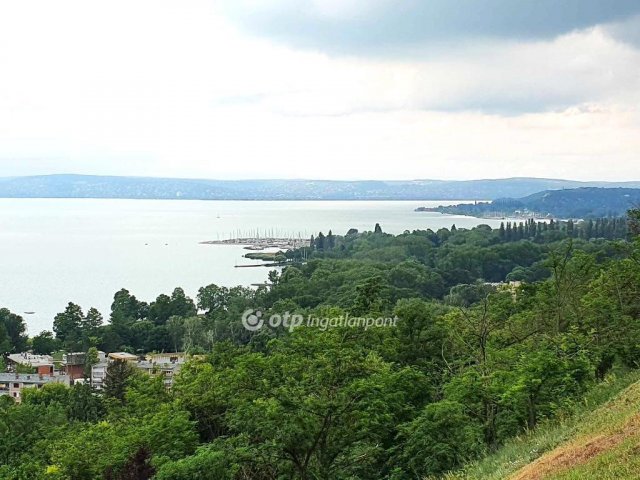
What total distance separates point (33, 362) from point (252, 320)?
12.3m

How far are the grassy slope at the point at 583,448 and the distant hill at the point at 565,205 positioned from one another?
165290 mm

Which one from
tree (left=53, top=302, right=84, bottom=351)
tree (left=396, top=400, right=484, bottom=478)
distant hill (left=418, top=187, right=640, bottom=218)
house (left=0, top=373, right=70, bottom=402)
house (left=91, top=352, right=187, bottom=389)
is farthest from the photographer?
distant hill (left=418, top=187, right=640, bottom=218)

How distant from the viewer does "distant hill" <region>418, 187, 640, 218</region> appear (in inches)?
6757

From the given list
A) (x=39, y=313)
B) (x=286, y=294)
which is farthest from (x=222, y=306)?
(x=39, y=313)

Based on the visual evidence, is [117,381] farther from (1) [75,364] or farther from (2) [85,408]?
(1) [75,364]

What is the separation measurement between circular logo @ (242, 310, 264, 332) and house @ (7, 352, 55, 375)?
10617 millimetres

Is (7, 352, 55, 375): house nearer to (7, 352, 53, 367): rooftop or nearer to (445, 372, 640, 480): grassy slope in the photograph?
(7, 352, 53, 367): rooftop

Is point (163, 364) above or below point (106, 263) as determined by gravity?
below

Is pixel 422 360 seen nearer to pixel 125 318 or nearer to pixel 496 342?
pixel 496 342

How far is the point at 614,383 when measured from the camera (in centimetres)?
1059

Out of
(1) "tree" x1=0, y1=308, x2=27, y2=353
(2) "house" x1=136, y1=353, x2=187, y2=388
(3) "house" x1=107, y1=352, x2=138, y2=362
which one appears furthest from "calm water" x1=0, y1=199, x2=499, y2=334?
(2) "house" x1=136, y1=353, x2=187, y2=388

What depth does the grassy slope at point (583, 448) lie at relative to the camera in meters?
5.88

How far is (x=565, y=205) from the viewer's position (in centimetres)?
18138

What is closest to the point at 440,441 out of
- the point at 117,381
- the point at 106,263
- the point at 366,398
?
the point at 366,398
